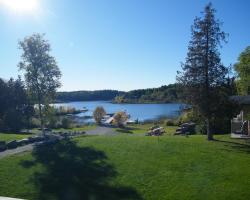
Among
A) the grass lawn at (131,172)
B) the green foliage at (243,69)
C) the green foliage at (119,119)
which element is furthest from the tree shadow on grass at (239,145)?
the green foliage at (119,119)

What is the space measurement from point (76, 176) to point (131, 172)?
8.53ft

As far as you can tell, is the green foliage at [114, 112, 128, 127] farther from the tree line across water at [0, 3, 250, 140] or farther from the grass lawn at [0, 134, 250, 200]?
the grass lawn at [0, 134, 250, 200]

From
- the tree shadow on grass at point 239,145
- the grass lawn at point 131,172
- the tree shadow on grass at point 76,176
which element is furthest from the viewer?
the tree shadow on grass at point 239,145

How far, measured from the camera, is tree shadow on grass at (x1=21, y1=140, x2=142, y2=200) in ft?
47.4

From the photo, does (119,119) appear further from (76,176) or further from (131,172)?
(76,176)

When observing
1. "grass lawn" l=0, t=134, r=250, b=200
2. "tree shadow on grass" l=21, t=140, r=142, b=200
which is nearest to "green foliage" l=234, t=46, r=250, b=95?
"grass lawn" l=0, t=134, r=250, b=200

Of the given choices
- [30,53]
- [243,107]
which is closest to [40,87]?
[30,53]

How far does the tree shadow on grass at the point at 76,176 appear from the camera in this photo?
14.4 m

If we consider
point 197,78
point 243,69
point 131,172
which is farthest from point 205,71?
point 243,69

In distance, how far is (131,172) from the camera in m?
17.0

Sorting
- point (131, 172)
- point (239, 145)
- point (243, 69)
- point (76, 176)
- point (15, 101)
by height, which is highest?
point (243, 69)

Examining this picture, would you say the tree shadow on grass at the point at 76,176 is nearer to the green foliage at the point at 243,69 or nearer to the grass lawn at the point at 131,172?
the grass lawn at the point at 131,172

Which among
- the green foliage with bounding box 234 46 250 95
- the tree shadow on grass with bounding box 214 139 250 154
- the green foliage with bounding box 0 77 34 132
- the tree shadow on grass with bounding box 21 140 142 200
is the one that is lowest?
the tree shadow on grass with bounding box 21 140 142 200

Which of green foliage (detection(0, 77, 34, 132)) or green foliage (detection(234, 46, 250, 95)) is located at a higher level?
green foliage (detection(234, 46, 250, 95))
